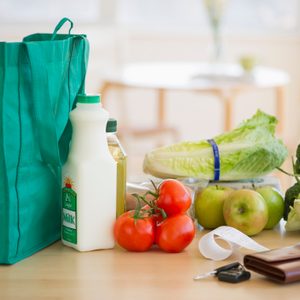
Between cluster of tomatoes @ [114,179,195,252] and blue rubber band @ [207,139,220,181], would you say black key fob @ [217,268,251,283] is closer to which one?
cluster of tomatoes @ [114,179,195,252]

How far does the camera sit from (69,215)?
61.1 inches

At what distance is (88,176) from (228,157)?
0.40 metres

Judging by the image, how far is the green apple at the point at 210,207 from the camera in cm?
171

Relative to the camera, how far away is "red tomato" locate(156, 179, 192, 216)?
5.17ft

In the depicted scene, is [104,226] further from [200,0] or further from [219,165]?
[200,0]

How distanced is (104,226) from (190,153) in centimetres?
33

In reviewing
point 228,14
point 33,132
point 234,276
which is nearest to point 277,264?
point 234,276

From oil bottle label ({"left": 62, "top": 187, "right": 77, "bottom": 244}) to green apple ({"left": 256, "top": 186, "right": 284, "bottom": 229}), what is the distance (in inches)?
16.3

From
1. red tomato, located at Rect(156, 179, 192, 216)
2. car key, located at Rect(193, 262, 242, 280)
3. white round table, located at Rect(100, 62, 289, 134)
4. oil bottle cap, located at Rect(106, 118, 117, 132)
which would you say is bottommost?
white round table, located at Rect(100, 62, 289, 134)

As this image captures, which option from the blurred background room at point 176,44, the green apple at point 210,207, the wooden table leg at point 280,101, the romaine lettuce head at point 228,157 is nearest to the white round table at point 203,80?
the wooden table leg at point 280,101

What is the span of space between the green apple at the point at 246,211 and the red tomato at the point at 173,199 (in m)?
0.11

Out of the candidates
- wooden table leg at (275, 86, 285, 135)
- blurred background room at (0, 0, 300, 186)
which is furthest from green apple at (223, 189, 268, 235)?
A: blurred background room at (0, 0, 300, 186)

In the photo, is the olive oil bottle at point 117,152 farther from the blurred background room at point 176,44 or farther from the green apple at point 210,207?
the blurred background room at point 176,44

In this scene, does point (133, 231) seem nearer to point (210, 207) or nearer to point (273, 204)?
point (210, 207)
